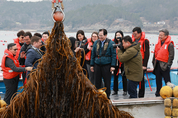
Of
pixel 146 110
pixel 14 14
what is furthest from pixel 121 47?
pixel 14 14

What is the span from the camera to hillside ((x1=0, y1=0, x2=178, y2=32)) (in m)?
79.4

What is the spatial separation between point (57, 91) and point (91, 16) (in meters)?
91.2

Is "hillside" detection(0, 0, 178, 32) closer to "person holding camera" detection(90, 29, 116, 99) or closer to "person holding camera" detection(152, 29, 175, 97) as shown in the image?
"person holding camera" detection(90, 29, 116, 99)

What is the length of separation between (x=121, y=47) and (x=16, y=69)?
2187 millimetres

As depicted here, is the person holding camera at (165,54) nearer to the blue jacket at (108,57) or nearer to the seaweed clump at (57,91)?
the blue jacket at (108,57)

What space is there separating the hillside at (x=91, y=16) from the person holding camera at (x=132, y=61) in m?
71.6

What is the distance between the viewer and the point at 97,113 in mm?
1880

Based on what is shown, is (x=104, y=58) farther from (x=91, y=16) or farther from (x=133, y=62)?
(x=91, y=16)

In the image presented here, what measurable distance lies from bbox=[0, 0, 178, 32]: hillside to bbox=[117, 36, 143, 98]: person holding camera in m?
71.6

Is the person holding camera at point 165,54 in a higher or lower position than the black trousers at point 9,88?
higher

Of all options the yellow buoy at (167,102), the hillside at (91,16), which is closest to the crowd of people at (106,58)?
the yellow buoy at (167,102)

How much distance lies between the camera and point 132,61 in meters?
3.61

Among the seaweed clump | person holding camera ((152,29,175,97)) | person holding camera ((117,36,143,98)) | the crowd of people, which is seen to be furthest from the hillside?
the seaweed clump

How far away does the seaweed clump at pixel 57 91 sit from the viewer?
1732mm
